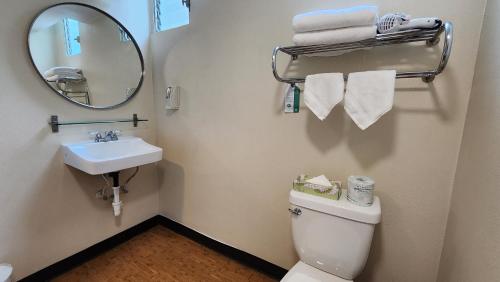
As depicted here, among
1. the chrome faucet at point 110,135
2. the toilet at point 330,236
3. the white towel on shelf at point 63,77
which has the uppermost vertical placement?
the white towel on shelf at point 63,77

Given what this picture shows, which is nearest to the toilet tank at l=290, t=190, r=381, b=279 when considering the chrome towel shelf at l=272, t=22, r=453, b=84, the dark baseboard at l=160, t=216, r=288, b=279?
the dark baseboard at l=160, t=216, r=288, b=279

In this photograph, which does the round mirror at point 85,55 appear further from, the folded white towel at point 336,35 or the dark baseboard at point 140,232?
the folded white towel at point 336,35

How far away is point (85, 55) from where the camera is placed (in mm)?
1561

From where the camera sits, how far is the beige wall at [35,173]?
1239 mm

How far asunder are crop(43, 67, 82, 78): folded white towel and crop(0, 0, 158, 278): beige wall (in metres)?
0.08

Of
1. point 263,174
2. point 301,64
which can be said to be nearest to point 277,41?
point 301,64

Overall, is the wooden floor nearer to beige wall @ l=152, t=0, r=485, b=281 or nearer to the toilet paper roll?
beige wall @ l=152, t=0, r=485, b=281

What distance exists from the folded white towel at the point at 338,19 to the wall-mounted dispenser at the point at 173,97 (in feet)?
3.69

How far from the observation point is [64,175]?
1485 millimetres

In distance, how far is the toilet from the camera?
0.97 m

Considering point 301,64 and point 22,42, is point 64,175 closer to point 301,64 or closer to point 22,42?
point 22,42

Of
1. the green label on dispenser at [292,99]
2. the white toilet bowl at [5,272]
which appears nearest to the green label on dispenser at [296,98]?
the green label on dispenser at [292,99]

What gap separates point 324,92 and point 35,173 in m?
1.79

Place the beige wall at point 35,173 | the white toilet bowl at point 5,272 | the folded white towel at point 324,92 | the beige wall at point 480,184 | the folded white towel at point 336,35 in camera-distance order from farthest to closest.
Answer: the beige wall at point 35,173, the white toilet bowl at point 5,272, the folded white towel at point 324,92, the folded white towel at point 336,35, the beige wall at point 480,184
